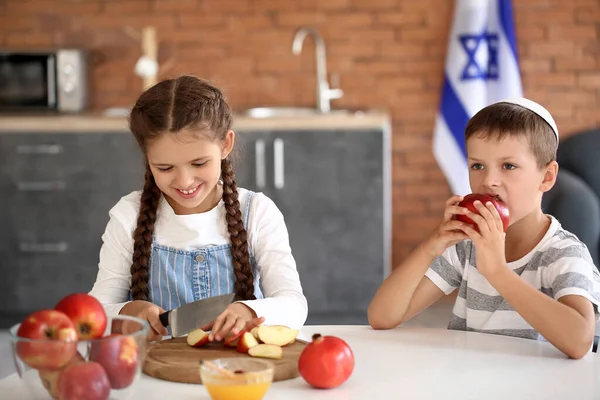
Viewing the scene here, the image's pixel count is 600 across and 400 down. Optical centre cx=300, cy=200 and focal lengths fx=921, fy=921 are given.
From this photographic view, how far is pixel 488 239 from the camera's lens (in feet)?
5.24

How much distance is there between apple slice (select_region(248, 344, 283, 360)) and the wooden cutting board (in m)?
0.01

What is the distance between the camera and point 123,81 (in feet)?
15.8

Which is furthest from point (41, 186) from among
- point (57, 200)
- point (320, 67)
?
point (320, 67)

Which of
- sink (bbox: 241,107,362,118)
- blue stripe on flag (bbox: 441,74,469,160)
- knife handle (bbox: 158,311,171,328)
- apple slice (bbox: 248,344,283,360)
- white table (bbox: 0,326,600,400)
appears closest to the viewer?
white table (bbox: 0,326,600,400)

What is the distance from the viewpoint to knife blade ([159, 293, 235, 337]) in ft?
4.94

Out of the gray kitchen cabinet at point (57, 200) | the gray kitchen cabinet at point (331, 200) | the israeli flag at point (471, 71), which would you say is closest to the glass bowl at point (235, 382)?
the gray kitchen cabinet at point (331, 200)

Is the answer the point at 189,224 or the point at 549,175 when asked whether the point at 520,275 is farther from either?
the point at 189,224

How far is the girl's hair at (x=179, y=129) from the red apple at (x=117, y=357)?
28.8 inches

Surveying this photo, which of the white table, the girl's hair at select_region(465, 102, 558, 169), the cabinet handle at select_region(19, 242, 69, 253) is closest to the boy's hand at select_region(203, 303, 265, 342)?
the white table

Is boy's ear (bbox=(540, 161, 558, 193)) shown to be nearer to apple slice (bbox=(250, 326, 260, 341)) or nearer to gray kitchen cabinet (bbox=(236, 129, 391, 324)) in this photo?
apple slice (bbox=(250, 326, 260, 341))

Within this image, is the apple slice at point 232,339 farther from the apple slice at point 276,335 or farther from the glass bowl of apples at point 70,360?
the glass bowl of apples at point 70,360

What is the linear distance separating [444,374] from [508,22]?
3.42 meters

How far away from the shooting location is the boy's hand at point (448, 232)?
1.64 m

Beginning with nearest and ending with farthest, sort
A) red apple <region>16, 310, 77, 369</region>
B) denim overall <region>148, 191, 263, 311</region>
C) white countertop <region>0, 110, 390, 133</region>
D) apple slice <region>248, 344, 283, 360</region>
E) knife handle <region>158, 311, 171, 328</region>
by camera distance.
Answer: red apple <region>16, 310, 77, 369</region>
apple slice <region>248, 344, 283, 360</region>
knife handle <region>158, 311, 171, 328</region>
denim overall <region>148, 191, 263, 311</region>
white countertop <region>0, 110, 390, 133</region>
